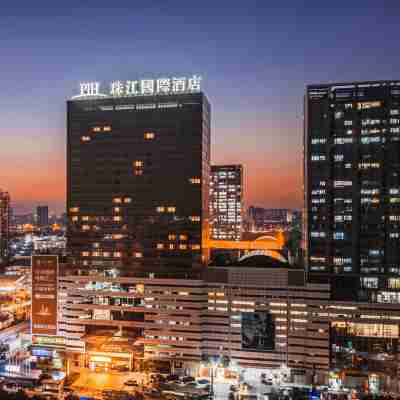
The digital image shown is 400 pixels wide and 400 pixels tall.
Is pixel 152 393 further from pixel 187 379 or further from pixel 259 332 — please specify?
pixel 259 332

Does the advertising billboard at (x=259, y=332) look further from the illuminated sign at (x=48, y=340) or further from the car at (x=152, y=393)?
the illuminated sign at (x=48, y=340)

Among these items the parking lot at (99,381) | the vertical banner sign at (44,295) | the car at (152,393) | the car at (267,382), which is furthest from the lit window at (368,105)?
the vertical banner sign at (44,295)

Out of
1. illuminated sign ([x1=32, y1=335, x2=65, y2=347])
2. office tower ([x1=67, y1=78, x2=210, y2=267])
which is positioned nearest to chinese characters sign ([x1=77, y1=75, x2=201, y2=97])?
office tower ([x1=67, y1=78, x2=210, y2=267])

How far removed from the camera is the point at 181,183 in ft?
238

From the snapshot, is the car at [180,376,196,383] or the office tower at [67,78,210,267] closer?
the car at [180,376,196,383]

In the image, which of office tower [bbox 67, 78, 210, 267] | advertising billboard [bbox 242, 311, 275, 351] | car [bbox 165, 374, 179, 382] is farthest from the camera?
office tower [bbox 67, 78, 210, 267]

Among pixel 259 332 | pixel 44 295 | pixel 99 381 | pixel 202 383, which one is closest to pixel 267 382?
pixel 259 332

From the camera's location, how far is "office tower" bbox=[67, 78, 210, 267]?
2837 inches

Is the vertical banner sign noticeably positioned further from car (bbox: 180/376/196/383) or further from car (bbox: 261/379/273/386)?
car (bbox: 261/379/273/386)

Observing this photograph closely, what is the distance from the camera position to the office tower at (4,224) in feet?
559

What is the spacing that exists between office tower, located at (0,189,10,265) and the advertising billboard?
433ft

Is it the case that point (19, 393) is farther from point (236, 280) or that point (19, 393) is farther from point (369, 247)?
point (369, 247)

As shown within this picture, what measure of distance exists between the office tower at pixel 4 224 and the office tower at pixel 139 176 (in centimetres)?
11041

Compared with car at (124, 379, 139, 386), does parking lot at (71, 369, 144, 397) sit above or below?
below
